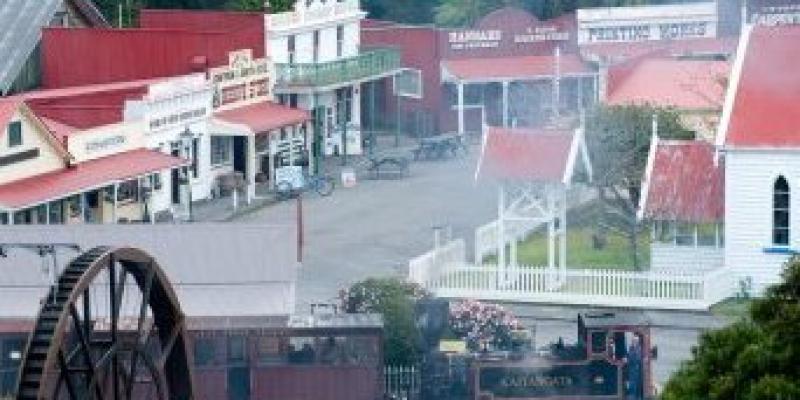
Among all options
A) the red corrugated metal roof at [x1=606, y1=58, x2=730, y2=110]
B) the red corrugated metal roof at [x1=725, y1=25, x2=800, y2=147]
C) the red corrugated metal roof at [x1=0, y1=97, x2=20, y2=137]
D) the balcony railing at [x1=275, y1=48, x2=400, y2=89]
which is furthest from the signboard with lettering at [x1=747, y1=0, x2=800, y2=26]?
the red corrugated metal roof at [x1=0, y1=97, x2=20, y2=137]

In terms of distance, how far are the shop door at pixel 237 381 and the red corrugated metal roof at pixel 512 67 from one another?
34.0 metres

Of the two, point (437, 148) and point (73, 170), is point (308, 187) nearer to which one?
point (437, 148)

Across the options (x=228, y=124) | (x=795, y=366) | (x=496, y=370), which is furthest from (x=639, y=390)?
(x=228, y=124)

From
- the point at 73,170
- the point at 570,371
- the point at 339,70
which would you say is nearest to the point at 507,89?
the point at 339,70

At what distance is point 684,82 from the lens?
63.3m

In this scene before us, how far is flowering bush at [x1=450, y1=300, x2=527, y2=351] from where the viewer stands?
37188 mm

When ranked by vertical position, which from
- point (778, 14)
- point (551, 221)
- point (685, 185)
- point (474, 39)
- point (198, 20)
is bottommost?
point (551, 221)

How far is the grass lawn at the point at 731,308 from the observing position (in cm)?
4291

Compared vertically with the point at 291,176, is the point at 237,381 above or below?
below

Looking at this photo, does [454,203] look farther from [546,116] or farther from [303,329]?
[303,329]

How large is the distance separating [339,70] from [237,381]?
2979 cm

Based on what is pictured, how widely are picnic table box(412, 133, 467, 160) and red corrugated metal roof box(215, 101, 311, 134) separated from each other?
13.3 ft

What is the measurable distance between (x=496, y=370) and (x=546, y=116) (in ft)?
105

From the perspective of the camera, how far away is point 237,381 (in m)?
34.8
